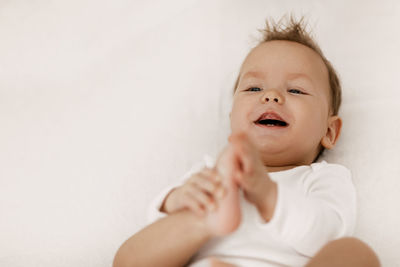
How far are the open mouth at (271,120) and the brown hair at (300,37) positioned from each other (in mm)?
202

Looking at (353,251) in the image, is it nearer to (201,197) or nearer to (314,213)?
(314,213)

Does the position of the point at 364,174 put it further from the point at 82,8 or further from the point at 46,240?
the point at 82,8

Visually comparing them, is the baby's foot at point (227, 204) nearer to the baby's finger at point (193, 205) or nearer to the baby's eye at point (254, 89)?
the baby's finger at point (193, 205)

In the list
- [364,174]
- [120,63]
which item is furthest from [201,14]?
[364,174]

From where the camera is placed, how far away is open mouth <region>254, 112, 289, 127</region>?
3.73ft

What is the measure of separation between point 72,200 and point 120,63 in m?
0.45

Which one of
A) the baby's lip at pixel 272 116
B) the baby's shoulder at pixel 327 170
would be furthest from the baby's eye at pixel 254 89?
the baby's shoulder at pixel 327 170

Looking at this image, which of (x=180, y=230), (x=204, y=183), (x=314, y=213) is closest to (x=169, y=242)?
(x=180, y=230)

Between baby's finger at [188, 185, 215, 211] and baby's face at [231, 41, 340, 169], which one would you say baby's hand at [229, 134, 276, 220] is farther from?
baby's face at [231, 41, 340, 169]

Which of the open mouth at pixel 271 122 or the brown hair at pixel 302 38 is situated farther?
the brown hair at pixel 302 38

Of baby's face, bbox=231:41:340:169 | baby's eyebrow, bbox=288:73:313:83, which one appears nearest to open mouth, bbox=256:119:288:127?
baby's face, bbox=231:41:340:169

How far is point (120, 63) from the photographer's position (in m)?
1.46

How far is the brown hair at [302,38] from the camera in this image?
1.31m

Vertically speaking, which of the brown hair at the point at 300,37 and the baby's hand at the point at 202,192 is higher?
the brown hair at the point at 300,37
